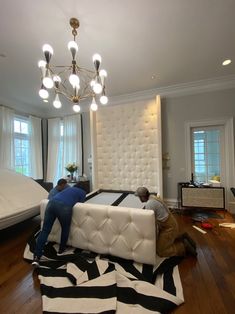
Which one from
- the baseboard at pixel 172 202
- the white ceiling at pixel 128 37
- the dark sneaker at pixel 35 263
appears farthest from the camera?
the baseboard at pixel 172 202

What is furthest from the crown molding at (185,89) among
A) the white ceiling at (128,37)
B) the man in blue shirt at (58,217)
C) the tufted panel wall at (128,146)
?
the man in blue shirt at (58,217)

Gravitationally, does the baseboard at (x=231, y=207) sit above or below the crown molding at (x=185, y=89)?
below

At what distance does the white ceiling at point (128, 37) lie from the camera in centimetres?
194

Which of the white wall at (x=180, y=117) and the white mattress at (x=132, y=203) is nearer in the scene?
the white mattress at (x=132, y=203)

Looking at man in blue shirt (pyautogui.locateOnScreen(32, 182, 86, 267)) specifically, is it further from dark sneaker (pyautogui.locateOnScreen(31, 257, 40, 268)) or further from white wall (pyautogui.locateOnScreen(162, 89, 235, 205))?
white wall (pyautogui.locateOnScreen(162, 89, 235, 205))

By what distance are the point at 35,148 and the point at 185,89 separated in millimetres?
4685

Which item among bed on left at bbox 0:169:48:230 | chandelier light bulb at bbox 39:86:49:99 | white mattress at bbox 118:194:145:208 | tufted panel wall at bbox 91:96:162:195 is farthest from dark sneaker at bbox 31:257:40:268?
tufted panel wall at bbox 91:96:162:195

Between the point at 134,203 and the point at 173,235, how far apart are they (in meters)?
0.79

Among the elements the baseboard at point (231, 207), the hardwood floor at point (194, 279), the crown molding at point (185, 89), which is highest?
the crown molding at point (185, 89)

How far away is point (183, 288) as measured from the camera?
5.76 feet

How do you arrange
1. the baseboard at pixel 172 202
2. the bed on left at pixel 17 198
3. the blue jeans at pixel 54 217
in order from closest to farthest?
the blue jeans at pixel 54 217 → the bed on left at pixel 17 198 → the baseboard at pixel 172 202

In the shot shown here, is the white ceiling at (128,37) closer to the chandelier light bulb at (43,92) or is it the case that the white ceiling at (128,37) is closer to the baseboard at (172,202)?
the chandelier light bulb at (43,92)

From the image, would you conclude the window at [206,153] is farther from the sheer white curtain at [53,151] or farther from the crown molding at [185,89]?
the sheer white curtain at [53,151]

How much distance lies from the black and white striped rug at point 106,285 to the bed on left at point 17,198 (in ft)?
2.44
